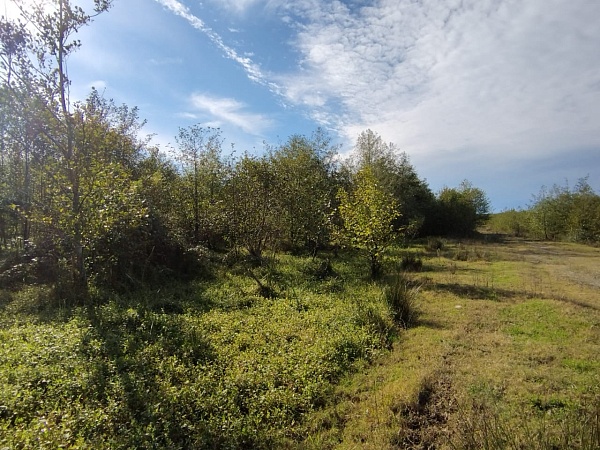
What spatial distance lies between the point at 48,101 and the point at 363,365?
362 inches

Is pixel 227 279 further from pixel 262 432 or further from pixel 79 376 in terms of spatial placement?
pixel 262 432

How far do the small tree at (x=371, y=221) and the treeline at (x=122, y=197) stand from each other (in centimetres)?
4

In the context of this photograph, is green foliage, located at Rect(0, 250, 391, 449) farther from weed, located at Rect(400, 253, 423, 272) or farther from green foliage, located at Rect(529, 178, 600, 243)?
green foliage, located at Rect(529, 178, 600, 243)

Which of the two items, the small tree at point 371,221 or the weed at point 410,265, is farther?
the weed at point 410,265

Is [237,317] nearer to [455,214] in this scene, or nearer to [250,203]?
[250,203]

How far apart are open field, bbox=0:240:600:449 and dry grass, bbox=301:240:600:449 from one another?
25mm

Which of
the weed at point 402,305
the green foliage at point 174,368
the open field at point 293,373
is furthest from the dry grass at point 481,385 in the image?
the green foliage at point 174,368

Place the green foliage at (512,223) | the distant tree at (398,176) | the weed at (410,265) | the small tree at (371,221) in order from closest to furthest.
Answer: the small tree at (371,221), the weed at (410,265), the distant tree at (398,176), the green foliage at (512,223)

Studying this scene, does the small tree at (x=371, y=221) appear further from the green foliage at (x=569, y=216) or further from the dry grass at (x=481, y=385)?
the green foliage at (x=569, y=216)

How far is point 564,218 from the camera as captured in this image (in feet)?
119

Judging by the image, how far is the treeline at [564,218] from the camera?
31448mm

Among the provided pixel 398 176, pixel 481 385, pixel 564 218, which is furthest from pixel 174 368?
pixel 564 218

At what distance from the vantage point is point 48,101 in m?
8.46

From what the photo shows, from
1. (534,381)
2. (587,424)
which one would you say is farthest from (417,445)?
(534,381)
